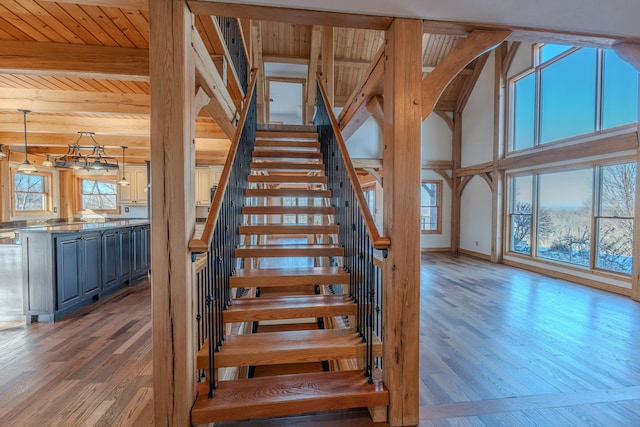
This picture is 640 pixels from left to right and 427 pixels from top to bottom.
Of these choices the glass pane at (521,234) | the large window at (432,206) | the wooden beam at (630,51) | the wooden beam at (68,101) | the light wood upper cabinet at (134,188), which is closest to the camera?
the wooden beam at (630,51)

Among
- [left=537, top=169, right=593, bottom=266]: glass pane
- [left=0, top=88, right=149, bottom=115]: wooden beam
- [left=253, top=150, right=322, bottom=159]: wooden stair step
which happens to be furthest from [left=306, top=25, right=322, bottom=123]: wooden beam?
[left=537, top=169, right=593, bottom=266]: glass pane

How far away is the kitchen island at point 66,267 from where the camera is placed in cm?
329

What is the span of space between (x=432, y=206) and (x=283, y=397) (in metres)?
8.00

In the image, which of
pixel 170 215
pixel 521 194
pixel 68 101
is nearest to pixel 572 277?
pixel 521 194

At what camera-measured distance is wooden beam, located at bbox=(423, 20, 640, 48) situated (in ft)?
5.90

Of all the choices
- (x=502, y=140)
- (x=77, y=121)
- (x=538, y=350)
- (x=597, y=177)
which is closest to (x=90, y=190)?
(x=77, y=121)

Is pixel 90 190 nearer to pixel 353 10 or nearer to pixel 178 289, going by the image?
pixel 178 289

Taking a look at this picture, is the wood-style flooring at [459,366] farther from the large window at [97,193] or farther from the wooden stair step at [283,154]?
the large window at [97,193]

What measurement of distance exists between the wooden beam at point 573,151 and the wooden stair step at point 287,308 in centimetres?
503

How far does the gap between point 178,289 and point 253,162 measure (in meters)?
2.55

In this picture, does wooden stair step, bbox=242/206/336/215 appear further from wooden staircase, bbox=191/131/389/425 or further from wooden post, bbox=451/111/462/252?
wooden post, bbox=451/111/462/252

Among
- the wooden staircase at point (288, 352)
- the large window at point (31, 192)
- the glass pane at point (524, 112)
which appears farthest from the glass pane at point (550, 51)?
the large window at point (31, 192)

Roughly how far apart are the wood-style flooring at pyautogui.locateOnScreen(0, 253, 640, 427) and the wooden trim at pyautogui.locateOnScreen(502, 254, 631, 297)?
0.55 metres

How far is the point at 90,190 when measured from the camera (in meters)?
8.27
